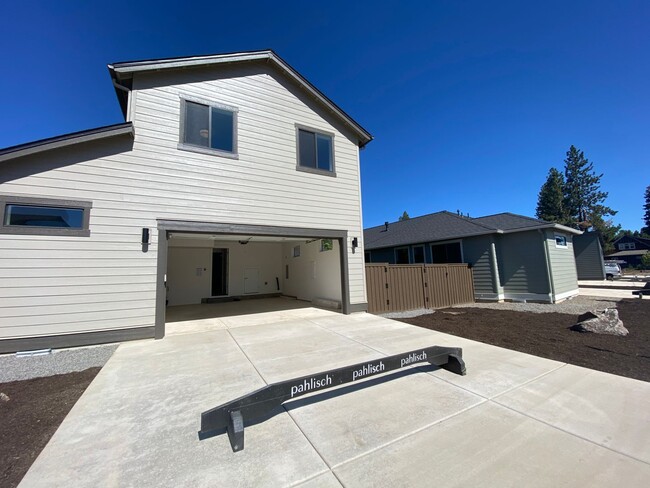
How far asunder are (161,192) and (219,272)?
24.7ft

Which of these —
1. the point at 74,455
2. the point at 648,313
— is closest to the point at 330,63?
the point at 74,455

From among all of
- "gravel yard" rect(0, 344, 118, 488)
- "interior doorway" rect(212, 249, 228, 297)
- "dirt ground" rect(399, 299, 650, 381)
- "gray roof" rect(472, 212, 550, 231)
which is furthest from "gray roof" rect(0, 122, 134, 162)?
"gray roof" rect(472, 212, 550, 231)

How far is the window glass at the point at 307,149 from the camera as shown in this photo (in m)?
8.69

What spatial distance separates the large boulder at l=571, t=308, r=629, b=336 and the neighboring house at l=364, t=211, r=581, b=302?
18.9 ft

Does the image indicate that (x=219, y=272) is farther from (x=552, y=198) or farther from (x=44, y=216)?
(x=552, y=198)

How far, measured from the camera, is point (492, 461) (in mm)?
2104

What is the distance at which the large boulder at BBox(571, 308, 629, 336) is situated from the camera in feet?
20.4

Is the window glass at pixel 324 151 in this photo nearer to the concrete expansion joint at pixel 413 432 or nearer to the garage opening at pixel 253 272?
the garage opening at pixel 253 272

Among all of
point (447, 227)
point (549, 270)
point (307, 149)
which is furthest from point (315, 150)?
point (549, 270)

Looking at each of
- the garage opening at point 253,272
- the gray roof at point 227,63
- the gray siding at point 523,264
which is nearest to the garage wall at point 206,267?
the garage opening at point 253,272

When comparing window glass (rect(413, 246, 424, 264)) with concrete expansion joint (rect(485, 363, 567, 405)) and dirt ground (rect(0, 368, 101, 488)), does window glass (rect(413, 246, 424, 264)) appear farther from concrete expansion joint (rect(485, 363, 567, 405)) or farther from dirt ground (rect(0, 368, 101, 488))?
dirt ground (rect(0, 368, 101, 488))

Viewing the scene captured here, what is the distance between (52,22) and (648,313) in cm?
1948

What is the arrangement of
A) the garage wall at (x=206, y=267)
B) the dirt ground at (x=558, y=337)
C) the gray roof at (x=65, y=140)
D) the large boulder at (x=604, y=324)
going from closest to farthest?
the dirt ground at (x=558, y=337)
the gray roof at (x=65, y=140)
the large boulder at (x=604, y=324)
the garage wall at (x=206, y=267)

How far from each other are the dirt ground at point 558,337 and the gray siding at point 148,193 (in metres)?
3.31
